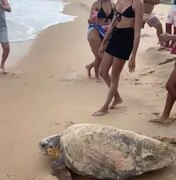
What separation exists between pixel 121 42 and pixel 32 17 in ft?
32.5

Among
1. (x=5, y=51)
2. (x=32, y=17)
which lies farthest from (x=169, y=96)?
(x=32, y=17)

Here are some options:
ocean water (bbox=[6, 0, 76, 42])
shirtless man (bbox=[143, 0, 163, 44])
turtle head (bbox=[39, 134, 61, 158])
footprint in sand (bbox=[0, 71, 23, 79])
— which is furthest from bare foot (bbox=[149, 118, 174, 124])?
ocean water (bbox=[6, 0, 76, 42])

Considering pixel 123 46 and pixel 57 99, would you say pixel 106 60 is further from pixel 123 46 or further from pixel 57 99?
pixel 57 99

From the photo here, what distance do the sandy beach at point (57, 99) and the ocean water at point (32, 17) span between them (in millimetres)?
1530

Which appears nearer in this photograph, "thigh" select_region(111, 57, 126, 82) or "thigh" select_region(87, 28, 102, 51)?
"thigh" select_region(111, 57, 126, 82)

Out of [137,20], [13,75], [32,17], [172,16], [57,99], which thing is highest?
[137,20]

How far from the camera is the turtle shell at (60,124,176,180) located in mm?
3641

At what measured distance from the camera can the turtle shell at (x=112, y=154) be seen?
3641 millimetres

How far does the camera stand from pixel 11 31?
1201 cm

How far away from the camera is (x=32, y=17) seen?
47.9 feet

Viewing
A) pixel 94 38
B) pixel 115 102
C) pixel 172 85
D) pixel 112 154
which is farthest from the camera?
pixel 94 38

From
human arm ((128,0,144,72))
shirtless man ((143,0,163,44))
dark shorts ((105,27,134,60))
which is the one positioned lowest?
shirtless man ((143,0,163,44))

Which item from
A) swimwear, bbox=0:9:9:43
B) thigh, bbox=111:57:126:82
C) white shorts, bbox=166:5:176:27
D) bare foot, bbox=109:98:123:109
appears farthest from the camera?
white shorts, bbox=166:5:176:27

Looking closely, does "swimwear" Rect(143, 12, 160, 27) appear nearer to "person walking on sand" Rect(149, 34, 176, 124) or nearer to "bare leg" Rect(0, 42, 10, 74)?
"bare leg" Rect(0, 42, 10, 74)
